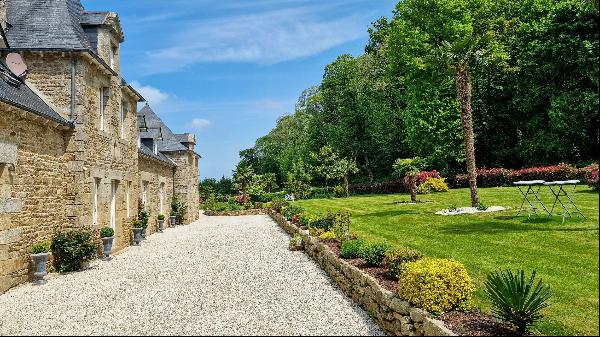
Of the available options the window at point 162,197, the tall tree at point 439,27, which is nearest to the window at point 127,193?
the window at point 162,197

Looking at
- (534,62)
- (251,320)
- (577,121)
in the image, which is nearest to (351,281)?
(251,320)

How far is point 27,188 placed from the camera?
1211 centimetres

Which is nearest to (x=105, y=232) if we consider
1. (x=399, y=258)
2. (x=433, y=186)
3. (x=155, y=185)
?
(x=399, y=258)

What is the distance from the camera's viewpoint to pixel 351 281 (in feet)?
32.6

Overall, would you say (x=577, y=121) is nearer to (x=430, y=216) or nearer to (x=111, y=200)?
(x=430, y=216)

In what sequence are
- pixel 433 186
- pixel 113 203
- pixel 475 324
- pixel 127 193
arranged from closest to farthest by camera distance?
pixel 475 324
pixel 113 203
pixel 127 193
pixel 433 186

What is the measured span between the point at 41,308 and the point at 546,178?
29.4 metres

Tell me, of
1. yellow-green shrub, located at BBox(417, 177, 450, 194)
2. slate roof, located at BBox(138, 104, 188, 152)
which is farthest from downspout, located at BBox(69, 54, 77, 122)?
yellow-green shrub, located at BBox(417, 177, 450, 194)

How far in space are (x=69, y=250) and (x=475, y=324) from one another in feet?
39.0

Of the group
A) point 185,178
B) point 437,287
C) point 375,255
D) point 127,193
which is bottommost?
point 437,287

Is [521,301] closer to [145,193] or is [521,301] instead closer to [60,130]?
[60,130]

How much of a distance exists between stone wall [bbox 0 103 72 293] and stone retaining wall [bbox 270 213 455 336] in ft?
27.2

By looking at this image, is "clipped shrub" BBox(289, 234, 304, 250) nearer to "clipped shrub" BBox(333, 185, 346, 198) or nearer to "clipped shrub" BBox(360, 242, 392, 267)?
"clipped shrub" BBox(360, 242, 392, 267)

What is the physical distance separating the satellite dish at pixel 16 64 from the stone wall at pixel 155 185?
10.0m
